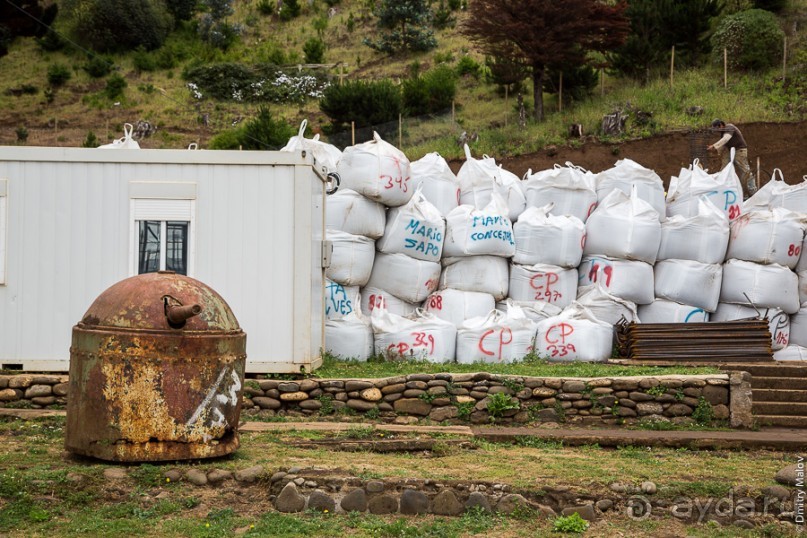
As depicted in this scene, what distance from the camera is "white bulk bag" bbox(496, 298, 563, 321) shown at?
11.6 metres

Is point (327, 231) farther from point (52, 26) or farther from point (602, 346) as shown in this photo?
point (52, 26)

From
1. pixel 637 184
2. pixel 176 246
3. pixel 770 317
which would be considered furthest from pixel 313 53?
pixel 176 246

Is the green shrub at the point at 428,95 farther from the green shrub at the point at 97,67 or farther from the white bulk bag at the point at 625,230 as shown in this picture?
the white bulk bag at the point at 625,230

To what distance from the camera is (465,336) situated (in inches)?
440

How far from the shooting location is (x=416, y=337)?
36.2 feet

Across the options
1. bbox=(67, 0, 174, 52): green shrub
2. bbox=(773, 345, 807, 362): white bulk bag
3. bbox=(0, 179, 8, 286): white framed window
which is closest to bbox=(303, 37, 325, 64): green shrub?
bbox=(67, 0, 174, 52): green shrub

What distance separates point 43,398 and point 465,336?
479cm

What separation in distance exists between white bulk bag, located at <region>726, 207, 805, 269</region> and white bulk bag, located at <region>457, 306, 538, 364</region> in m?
3.13

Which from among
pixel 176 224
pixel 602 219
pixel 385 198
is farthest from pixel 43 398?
pixel 602 219

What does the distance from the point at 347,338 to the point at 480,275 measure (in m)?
1.93

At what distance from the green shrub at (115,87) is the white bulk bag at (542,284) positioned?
32401 millimetres

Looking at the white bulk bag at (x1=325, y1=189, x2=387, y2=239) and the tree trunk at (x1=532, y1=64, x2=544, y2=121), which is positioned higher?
the tree trunk at (x1=532, y1=64, x2=544, y2=121)

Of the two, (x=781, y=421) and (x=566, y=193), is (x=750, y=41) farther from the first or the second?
(x=781, y=421)

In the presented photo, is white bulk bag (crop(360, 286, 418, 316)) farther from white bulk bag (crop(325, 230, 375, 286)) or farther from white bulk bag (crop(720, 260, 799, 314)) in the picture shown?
white bulk bag (crop(720, 260, 799, 314))
